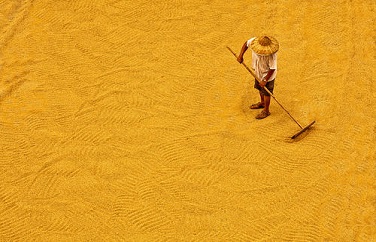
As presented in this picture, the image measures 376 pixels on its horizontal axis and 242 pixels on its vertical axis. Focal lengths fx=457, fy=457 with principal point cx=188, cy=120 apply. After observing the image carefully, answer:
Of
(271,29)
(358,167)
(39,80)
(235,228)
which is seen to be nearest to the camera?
(235,228)

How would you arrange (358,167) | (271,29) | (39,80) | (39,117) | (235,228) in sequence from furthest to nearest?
(271,29) → (39,80) → (39,117) → (358,167) → (235,228)

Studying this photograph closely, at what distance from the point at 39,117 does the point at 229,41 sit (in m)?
3.16

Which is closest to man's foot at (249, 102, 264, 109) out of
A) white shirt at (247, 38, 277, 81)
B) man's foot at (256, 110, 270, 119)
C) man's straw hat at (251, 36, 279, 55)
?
man's foot at (256, 110, 270, 119)

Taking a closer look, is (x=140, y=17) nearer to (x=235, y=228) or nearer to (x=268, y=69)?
(x=268, y=69)

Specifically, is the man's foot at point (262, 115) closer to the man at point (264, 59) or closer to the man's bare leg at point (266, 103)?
the man's bare leg at point (266, 103)

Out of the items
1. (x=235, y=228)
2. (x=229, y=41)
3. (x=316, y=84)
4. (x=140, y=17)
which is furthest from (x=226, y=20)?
(x=235, y=228)

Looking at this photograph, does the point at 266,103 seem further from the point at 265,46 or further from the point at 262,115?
the point at 265,46

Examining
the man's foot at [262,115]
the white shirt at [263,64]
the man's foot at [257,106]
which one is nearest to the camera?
the white shirt at [263,64]

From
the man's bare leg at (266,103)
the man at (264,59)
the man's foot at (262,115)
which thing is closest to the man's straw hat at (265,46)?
the man at (264,59)

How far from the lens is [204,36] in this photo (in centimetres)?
747

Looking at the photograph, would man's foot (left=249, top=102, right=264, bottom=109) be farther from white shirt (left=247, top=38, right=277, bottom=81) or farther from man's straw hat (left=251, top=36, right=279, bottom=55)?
man's straw hat (left=251, top=36, right=279, bottom=55)

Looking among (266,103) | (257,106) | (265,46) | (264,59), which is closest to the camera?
(265,46)

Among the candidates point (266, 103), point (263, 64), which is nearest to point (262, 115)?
point (266, 103)

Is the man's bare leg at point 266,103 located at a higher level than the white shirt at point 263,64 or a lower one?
lower
